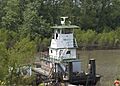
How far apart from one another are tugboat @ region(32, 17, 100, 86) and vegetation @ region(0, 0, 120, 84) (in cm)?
1417

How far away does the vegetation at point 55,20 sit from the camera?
188 feet

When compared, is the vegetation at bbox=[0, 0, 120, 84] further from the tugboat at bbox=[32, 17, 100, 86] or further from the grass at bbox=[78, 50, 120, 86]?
the tugboat at bbox=[32, 17, 100, 86]

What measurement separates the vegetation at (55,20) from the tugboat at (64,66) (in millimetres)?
14165

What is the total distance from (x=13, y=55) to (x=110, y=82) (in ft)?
34.3

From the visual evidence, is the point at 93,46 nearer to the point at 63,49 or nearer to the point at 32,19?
the point at 32,19

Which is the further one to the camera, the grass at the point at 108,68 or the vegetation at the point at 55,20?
the vegetation at the point at 55,20

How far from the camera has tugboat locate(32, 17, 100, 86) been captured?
29547mm

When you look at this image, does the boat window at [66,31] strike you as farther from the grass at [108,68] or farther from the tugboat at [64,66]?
the grass at [108,68]

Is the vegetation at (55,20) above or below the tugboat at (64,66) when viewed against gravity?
above

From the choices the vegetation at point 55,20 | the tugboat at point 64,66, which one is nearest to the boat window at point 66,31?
the tugboat at point 64,66

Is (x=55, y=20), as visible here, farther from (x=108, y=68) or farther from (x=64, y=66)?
(x=64, y=66)

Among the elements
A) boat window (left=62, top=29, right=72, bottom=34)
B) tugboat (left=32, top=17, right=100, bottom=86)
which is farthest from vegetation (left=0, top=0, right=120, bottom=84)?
boat window (left=62, top=29, right=72, bottom=34)

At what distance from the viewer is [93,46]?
5938 centimetres

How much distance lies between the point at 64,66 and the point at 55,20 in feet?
115
